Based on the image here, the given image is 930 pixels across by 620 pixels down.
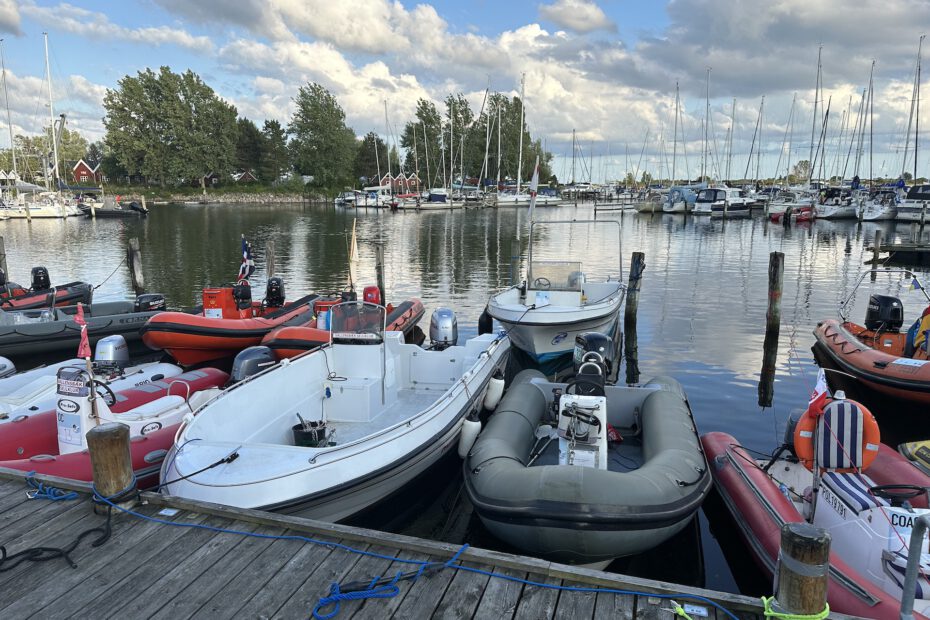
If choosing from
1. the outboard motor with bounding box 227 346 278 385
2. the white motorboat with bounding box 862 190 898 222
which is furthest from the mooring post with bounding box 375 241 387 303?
the white motorboat with bounding box 862 190 898 222

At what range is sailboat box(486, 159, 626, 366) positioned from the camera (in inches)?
468

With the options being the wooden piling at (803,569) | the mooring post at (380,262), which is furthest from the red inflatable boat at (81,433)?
the mooring post at (380,262)

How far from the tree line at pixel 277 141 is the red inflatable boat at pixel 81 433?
212 ft

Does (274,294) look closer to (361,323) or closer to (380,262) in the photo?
(380,262)

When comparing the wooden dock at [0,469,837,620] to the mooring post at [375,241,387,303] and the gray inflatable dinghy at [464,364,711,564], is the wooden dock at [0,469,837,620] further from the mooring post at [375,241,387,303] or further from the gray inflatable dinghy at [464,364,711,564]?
the mooring post at [375,241,387,303]

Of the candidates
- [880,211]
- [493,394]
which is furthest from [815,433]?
[880,211]

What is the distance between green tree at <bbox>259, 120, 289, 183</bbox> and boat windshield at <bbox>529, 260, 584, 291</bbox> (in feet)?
274

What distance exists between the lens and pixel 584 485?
16.5 feet

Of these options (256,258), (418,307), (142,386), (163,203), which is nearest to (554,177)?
(163,203)

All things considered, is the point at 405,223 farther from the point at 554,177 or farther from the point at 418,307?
the point at 554,177

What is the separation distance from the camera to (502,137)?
83438mm

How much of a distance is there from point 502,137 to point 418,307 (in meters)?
72.8

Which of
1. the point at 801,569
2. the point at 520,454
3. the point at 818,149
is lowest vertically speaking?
the point at 520,454

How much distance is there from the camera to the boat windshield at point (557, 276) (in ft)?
42.4
